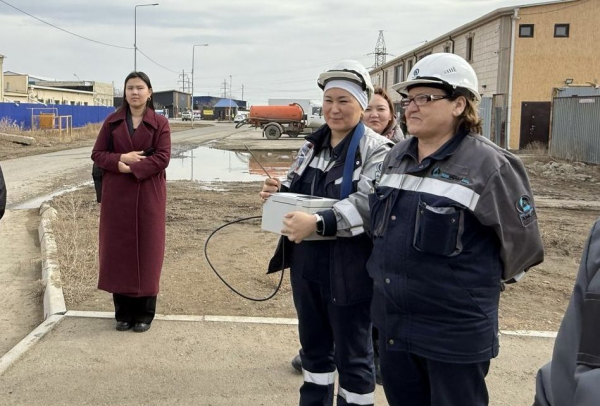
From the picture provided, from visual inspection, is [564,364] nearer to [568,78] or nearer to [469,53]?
[568,78]

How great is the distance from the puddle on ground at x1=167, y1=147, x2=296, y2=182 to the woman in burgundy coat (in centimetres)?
916

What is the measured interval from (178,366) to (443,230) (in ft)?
8.08

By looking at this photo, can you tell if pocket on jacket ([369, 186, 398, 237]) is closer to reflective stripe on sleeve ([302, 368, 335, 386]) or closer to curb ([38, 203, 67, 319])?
reflective stripe on sleeve ([302, 368, 335, 386])

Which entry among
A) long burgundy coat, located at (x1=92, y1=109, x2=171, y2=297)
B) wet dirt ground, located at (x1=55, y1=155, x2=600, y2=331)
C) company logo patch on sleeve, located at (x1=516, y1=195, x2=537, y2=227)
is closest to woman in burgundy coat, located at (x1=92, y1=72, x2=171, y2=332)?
long burgundy coat, located at (x1=92, y1=109, x2=171, y2=297)

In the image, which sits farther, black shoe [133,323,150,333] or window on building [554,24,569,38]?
window on building [554,24,569,38]

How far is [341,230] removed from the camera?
282cm

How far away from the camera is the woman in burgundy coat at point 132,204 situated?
445cm

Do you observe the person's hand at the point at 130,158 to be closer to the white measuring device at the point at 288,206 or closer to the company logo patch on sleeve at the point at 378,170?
the white measuring device at the point at 288,206

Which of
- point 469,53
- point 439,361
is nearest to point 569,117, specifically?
point 469,53

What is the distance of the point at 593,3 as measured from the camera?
25.9 metres

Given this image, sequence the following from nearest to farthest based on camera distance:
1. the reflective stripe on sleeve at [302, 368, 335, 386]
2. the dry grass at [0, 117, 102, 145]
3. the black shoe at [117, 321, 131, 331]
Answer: the reflective stripe on sleeve at [302, 368, 335, 386] < the black shoe at [117, 321, 131, 331] < the dry grass at [0, 117, 102, 145]

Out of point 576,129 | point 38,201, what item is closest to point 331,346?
point 38,201

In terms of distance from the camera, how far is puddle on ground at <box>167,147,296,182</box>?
630 inches

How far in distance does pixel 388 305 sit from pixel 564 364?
1.10 metres
